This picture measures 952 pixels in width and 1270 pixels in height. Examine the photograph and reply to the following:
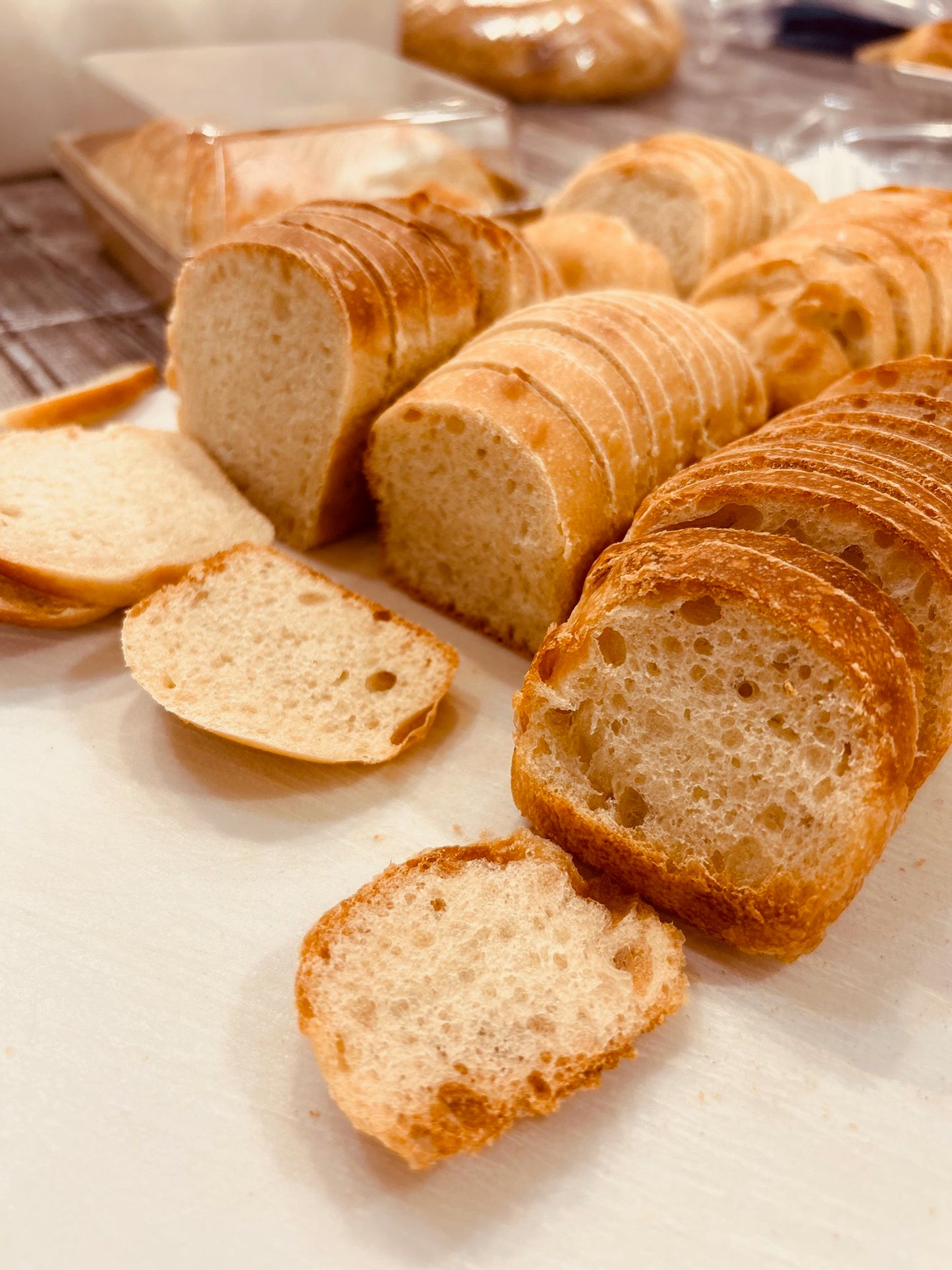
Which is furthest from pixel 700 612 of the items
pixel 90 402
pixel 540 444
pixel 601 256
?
pixel 90 402

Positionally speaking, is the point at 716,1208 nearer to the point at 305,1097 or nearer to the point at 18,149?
the point at 305,1097

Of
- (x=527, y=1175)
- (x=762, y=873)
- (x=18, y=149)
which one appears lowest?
(x=527, y=1175)

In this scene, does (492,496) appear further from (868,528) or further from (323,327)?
(868,528)

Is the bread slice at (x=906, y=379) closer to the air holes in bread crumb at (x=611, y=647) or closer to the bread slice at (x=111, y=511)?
the air holes in bread crumb at (x=611, y=647)

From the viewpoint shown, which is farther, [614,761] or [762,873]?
[614,761]

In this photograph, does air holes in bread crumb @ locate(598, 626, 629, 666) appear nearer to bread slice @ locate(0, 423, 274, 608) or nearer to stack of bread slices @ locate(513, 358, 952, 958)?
stack of bread slices @ locate(513, 358, 952, 958)

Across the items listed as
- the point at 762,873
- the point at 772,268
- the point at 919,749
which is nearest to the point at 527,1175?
the point at 762,873
